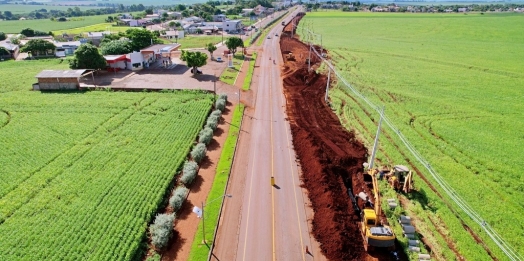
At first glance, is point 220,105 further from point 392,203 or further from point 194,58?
point 392,203

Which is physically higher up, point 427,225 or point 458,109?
point 458,109

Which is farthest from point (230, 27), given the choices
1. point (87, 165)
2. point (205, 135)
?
point (87, 165)

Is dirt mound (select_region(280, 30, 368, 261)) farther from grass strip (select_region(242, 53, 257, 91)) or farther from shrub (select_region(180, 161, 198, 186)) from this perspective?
shrub (select_region(180, 161, 198, 186))

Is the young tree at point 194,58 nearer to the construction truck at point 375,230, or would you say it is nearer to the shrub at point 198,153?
the shrub at point 198,153

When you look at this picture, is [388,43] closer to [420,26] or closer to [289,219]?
[420,26]

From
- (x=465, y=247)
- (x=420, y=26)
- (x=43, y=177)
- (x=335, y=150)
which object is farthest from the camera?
(x=420, y=26)

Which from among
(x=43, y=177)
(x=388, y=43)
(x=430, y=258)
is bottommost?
(x=430, y=258)

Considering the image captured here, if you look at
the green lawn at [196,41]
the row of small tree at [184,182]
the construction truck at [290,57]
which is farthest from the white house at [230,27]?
the row of small tree at [184,182]

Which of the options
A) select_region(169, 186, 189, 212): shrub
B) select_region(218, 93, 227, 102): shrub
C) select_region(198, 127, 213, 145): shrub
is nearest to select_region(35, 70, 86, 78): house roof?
select_region(218, 93, 227, 102): shrub

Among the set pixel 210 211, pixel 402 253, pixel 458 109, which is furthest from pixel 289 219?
pixel 458 109
